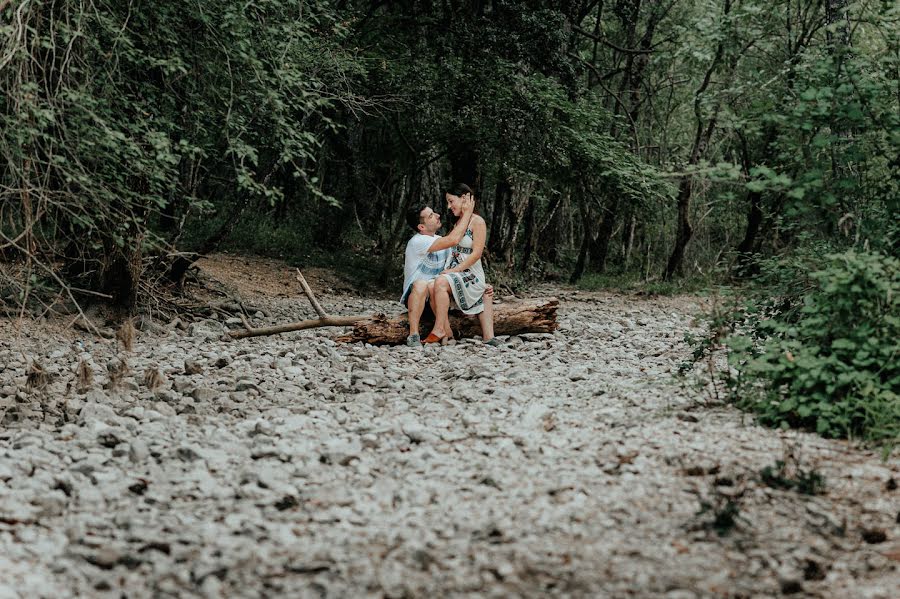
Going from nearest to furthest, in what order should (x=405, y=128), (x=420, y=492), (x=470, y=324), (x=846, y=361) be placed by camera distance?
(x=420, y=492) → (x=846, y=361) → (x=470, y=324) → (x=405, y=128)

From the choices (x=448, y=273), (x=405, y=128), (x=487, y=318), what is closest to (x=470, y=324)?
(x=487, y=318)

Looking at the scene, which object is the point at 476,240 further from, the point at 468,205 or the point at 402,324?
the point at 402,324

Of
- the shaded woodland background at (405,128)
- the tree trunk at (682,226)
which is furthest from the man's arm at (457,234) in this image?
the tree trunk at (682,226)

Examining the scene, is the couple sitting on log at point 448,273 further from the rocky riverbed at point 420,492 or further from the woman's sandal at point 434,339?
the rocky riverbed at point 420,492

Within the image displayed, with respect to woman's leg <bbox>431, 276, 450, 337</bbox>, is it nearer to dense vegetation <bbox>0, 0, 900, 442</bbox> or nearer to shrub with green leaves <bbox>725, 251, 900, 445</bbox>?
dense vegetation <bbox>0, 0, 900, 442</bbox>

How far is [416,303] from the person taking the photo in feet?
33.0

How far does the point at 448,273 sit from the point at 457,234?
47cm

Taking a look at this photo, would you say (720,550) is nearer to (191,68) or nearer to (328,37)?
(191,68)

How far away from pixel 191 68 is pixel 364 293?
28.8 feet

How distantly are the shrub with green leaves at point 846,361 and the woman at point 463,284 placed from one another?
4602 mm

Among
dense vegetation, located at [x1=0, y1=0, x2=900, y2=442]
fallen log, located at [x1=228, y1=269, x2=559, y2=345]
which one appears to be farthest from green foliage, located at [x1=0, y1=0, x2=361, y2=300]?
fallen log, located at [x1=228, y1=269, x2=559, y2=345]

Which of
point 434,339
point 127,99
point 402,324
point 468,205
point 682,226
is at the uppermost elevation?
point 127,99

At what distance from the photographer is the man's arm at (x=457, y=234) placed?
33.0ft

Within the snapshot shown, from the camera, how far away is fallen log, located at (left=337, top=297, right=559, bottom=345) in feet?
33.4
